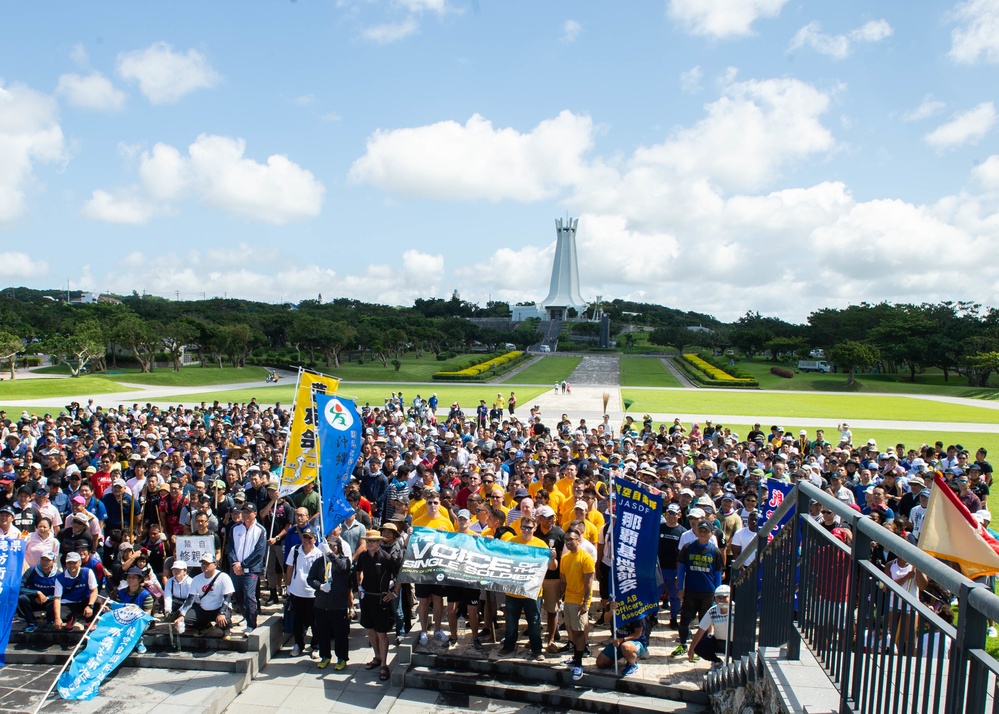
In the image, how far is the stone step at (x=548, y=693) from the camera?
6344 mm

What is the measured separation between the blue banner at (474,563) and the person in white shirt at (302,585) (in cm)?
131

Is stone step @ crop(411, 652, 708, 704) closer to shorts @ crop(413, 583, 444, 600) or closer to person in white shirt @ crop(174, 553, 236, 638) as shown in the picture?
shorts @ crop(413, 583, 444, 600)

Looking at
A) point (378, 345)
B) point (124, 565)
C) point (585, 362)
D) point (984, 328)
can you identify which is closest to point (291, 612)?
point (124, 565)

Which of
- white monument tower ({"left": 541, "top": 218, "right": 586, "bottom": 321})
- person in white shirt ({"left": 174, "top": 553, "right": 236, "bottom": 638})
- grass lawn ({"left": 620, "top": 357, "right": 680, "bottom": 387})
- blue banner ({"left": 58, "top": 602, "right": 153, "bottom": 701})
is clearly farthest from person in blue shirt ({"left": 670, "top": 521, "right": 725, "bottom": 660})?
white monument tower ({"left": 541, "top": 218, "right": 586, "bottom": 321})

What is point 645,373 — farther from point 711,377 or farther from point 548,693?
point 548,693

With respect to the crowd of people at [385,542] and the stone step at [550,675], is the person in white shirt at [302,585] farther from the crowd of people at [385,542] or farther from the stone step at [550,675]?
the stone step at [550,675]

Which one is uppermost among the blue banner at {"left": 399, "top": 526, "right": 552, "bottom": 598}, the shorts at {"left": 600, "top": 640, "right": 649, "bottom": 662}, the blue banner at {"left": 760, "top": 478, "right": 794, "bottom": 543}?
Answer: the blue banner at {"left": 760, "top": 478, "right": 794, "bottom": 543}

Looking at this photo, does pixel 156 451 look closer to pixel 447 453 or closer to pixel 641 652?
pixel 447 453

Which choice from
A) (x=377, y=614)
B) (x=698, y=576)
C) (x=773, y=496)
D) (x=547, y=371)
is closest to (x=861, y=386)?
(x=547, y=371)

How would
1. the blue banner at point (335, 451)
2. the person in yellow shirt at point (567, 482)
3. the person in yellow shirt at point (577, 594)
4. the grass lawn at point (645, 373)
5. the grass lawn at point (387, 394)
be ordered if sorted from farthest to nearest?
1. the grass lawn at point (645, 373)
2. the grass lawn at point (387, 394)
3. the person in yellow shirt at point (567, 482)
4. the blue banner at point (335, 451)
5. the person in yellow shirt at point (577, 594)

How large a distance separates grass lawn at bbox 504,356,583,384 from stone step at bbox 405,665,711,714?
44.0m

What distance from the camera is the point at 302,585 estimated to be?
7719 mm

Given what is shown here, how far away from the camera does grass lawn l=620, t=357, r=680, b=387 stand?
5284cm

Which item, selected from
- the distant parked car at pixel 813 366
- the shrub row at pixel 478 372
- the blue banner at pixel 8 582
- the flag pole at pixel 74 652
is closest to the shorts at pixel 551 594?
the flag pole at pixel 74 652
